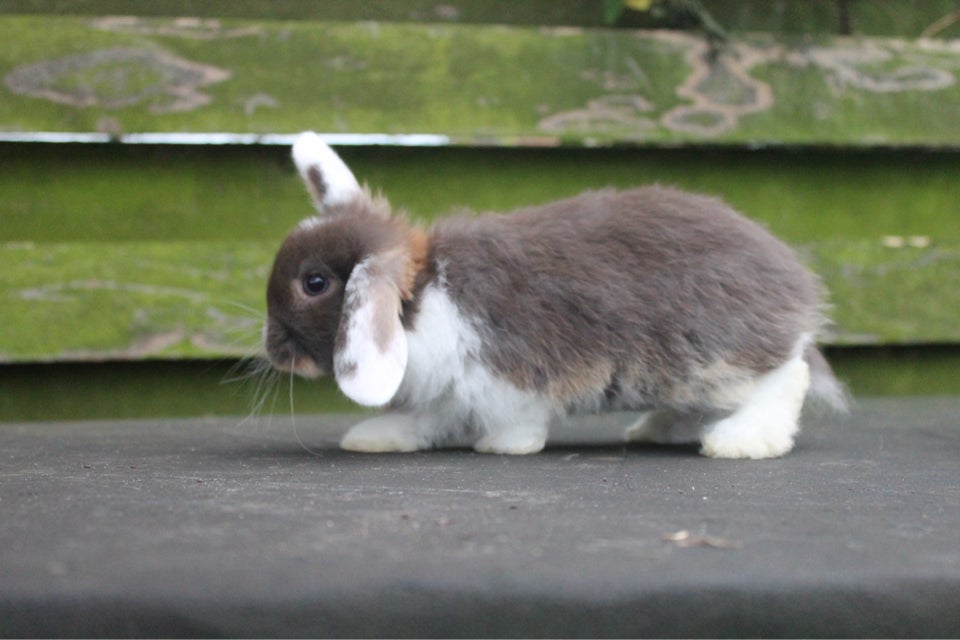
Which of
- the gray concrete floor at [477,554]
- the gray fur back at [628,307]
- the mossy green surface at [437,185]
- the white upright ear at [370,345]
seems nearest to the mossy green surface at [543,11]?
the mossy green surface at [437,185]

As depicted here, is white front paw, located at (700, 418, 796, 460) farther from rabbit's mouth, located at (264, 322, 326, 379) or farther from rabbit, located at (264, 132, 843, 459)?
rabbit's mouth, located at (264, 322, 326, 379)

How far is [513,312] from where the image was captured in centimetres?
147

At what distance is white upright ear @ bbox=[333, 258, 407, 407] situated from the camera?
137cm

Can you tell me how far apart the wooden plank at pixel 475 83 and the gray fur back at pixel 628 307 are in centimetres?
91

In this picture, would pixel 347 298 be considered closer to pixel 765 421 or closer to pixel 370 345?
pixel 370 345

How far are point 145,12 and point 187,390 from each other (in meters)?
0.87

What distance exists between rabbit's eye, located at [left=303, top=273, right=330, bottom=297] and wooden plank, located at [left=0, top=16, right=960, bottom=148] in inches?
35.7

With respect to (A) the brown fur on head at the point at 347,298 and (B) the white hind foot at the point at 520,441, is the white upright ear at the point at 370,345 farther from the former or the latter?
(B) the white hind foot at the point at 520,441

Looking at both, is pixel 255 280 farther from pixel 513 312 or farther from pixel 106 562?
pixel 106 562

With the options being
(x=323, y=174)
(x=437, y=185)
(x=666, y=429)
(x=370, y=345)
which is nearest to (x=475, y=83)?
(x=437, y=185)

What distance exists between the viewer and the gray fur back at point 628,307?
146cm

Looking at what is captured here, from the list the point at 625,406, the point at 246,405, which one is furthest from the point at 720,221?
the point at 246,405

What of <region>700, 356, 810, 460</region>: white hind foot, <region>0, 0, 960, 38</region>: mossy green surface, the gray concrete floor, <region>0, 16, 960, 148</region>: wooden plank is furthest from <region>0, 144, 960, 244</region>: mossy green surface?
the gray concrete floor

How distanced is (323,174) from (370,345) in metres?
0.39
